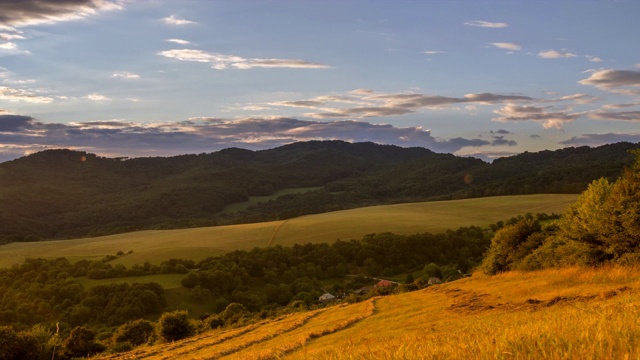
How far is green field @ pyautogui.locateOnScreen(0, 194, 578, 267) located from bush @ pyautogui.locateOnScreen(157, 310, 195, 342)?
71.5 metres

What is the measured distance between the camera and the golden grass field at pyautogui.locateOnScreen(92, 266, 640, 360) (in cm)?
577

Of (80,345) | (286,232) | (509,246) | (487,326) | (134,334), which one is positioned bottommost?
(134,334)

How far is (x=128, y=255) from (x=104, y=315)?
43.0m

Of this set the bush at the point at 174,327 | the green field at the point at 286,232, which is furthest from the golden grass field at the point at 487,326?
the green field at the point at 286,232

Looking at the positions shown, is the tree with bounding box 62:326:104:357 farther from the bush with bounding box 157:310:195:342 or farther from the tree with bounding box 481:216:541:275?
the tree with bounding box 481:216:541:275

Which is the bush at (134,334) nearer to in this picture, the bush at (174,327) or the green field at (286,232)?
the bush at (174,327)

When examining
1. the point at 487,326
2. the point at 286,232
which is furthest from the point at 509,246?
the point at 286,232

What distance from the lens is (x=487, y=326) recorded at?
538 inches

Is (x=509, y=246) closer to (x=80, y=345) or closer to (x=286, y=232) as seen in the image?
(x=80, y=345)

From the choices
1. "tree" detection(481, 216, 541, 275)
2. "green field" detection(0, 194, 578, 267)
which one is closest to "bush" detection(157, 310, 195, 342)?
"tree" detection(481, 216, 541, 275)

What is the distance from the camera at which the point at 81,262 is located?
128625 mm

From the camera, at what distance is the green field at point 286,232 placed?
14100cm

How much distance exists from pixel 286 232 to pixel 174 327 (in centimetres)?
9354

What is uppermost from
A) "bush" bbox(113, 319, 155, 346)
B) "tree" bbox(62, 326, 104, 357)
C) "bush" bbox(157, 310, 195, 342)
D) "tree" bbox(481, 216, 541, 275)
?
"tree" bbox(481, 216, 541, 275)
